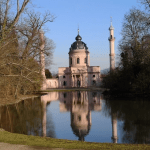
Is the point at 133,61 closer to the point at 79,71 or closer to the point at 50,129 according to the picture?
the point at 50,129

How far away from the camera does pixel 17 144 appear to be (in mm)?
6883

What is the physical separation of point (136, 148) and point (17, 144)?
11.1 ft

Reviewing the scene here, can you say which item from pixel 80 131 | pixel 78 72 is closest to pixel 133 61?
pixel 80 131

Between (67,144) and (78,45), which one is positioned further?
(78,45)

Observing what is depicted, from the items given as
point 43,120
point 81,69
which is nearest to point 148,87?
point 43,120

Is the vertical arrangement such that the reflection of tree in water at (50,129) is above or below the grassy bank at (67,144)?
below

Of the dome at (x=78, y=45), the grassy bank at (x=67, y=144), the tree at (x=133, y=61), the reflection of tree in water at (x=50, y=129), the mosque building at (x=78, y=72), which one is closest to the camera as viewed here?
the grassy bank at (x=67, y=144)

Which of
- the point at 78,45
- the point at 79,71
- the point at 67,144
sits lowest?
the point at 67,144

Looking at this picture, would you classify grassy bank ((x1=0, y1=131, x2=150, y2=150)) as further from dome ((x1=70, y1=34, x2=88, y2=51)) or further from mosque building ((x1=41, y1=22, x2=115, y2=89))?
dome ((x1=70, y1=34, x2=88, y2=51))

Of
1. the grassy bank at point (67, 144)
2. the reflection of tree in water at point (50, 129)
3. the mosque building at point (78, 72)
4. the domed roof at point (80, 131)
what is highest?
the mosque building at point (78, 72)

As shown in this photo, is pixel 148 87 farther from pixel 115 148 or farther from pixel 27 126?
pixel 115 148

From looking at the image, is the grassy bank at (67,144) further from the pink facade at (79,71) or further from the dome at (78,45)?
the dome at (78,45)

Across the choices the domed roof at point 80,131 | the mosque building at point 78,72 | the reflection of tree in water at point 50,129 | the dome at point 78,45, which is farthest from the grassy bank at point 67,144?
the dome at point 78,45

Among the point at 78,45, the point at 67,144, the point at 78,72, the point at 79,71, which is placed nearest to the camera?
the point at 67,144
